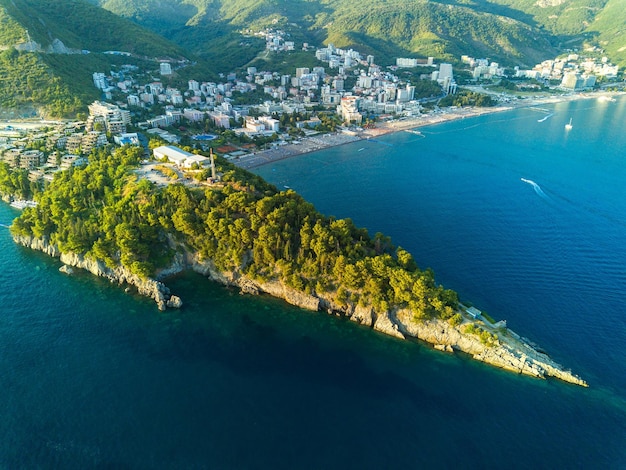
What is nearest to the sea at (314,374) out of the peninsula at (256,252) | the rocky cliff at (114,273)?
the rocky cliff at (114,273)

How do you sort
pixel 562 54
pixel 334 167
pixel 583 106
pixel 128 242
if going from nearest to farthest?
1. pixel 128 242
2. pixel 334 167
3. pixel 583 106
4. pixel 562 54

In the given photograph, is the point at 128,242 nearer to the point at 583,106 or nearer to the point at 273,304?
the point at 273,304

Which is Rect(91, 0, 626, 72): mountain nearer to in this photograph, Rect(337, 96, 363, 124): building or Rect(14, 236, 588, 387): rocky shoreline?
Rect(337, 96, 363, 124): building

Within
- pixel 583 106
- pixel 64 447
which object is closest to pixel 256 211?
pixel 64 447

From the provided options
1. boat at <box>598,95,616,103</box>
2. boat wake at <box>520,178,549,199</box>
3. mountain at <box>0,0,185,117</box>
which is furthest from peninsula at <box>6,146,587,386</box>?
boat at <box>598,95,616,103</box>

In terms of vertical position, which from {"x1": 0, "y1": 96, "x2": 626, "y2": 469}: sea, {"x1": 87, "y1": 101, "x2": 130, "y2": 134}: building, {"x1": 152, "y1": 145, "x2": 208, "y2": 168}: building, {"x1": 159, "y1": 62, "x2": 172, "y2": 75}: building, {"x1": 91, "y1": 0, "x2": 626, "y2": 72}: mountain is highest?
{"x1": 91, "y1": 0, "x2": 626, "y2": 72}: mountain

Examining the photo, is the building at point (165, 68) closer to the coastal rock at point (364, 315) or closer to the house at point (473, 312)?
the coastal rock at point (364, 315)
